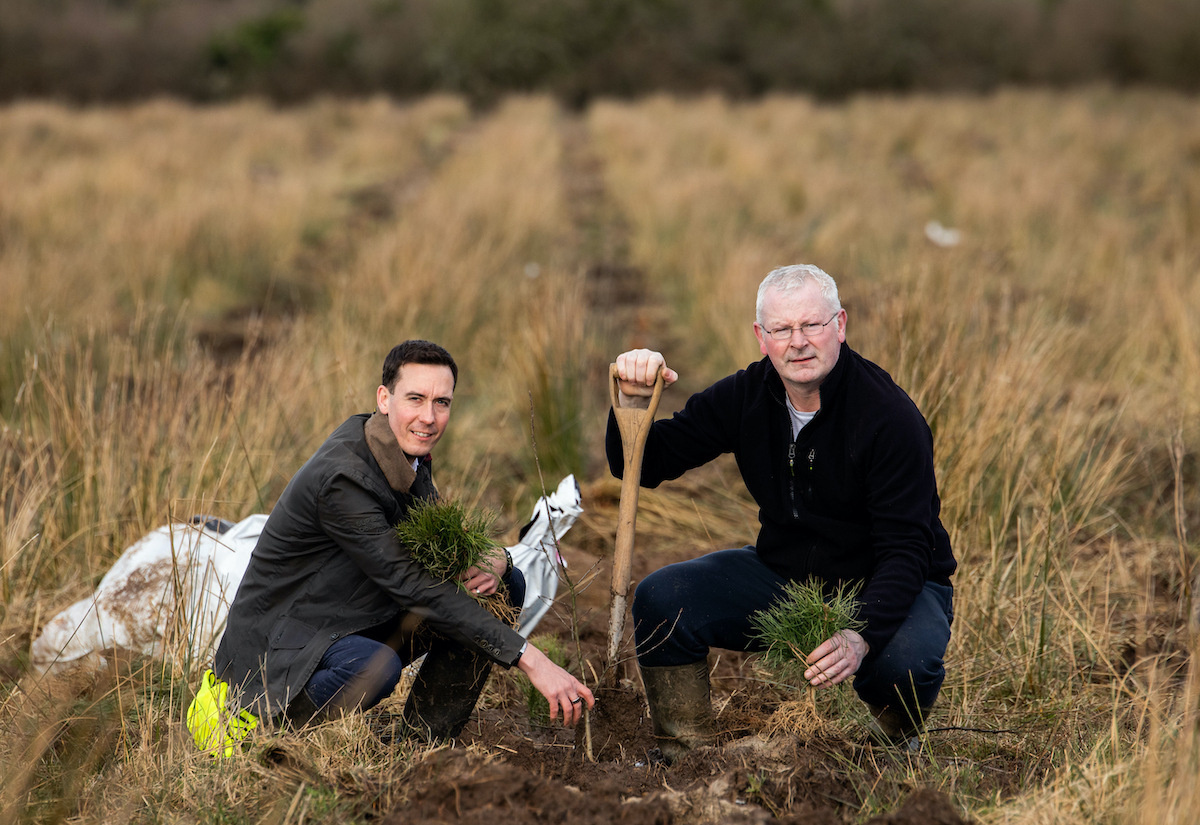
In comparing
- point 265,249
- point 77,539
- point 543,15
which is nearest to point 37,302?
point 77,539

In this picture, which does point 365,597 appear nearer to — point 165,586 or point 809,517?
point 165,586

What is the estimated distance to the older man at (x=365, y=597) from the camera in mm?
2520

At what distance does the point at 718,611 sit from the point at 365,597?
921 mm

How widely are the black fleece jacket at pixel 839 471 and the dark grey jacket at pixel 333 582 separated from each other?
0.68 metres

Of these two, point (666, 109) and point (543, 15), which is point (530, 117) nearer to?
point (666, 109)

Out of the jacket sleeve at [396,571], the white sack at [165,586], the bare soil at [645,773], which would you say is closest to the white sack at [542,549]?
Answer: the white sack at [165,586]

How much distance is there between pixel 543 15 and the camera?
28625mm

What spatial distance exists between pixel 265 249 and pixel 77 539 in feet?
17.6

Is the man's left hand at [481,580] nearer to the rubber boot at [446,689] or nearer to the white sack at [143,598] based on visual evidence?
the rubber boot at [446,689]

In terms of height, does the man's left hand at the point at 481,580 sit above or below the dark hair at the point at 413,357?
below

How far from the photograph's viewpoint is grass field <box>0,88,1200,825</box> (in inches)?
97.7

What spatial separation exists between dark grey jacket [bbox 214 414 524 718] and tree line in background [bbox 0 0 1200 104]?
26014 mm

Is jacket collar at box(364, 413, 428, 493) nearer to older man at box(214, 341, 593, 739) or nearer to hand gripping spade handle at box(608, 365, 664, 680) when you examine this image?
older man at box(214, 341, 593, 739)

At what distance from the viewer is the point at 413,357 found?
A: 258cm
